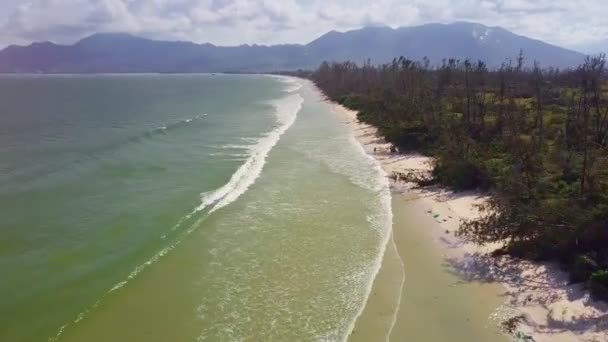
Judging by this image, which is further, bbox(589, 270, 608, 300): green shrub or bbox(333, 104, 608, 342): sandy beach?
bbox(589, 270, 608, 300): green shrub

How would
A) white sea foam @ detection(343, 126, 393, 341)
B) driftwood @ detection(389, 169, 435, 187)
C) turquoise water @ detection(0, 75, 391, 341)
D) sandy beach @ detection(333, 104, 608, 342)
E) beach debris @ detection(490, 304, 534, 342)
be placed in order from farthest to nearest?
1. driftwood @ detection(389, 169, 435, 187)
2. white sea foam @ detection(343, 126, 393, 341)
3. turquoise water @ detection(0, 75, 391, 341)
4. sandy beach @ detection(333, 104, 608, 342)
5. beach debris @ detection(490, 304, 534, 342)

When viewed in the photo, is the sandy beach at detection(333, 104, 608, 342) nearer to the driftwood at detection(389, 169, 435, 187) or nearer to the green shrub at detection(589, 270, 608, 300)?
the green shrub at detection(589, 270, 608, 300)

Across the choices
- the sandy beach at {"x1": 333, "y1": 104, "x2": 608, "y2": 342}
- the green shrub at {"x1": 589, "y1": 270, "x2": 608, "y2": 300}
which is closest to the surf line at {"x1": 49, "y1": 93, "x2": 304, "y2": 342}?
the sandy beach at {"x1": 333, "y1": 104, "x2": 608, "y2": 342}

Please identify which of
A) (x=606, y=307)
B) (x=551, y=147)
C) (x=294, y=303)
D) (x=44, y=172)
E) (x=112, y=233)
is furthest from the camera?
(x=44, y=172)

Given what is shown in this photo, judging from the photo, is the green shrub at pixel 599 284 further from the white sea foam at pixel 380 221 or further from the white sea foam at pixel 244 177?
the white sea foam at pixel 244 177

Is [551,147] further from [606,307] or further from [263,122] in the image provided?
[263,122]

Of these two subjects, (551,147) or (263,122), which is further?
(263,122)

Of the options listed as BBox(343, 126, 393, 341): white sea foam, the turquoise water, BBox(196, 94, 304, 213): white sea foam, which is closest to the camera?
the turquoise water

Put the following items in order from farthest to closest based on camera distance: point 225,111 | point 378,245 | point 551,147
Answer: point 225,111, point 551,147, point 378,245

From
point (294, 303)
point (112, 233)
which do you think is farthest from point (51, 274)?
point (294, 303)
